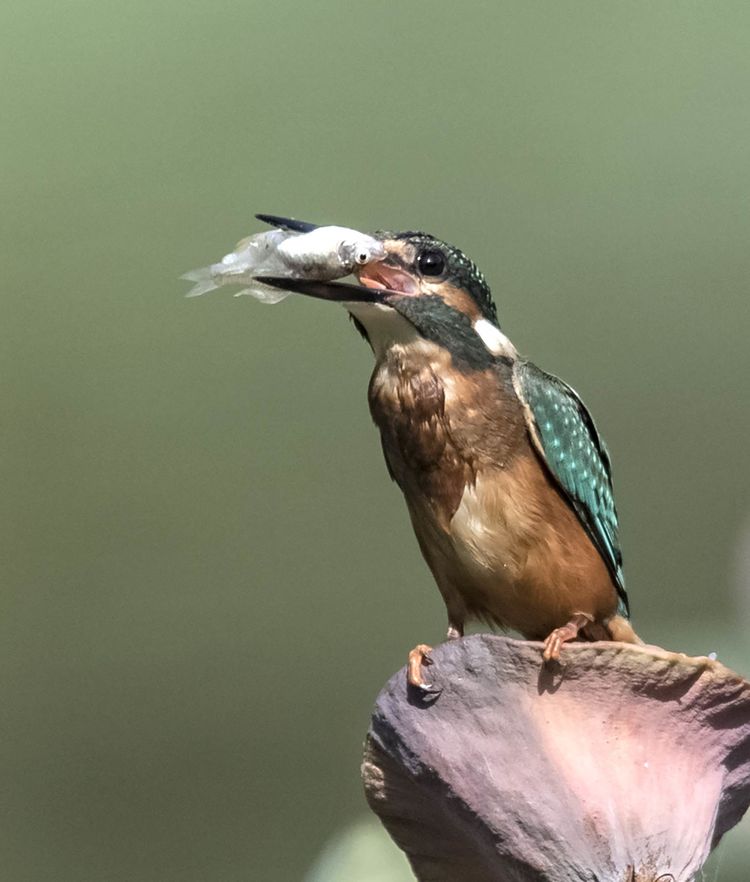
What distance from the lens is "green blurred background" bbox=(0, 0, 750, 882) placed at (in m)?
1.75

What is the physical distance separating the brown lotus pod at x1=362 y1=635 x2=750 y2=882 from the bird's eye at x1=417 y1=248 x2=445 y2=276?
453 millimetres

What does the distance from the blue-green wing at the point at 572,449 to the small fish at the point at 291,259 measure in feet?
0.78

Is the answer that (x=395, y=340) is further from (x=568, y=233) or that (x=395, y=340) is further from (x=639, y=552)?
(x=639, y=552)

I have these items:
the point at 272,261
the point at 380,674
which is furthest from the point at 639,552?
the point at 272,261

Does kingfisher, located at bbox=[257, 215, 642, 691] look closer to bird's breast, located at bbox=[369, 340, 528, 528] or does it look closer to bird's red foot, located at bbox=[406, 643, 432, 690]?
bird's breast, located at bbox=[369, 340, 528, 528]

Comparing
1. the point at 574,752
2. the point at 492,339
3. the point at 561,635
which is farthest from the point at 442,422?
the point at 574,752

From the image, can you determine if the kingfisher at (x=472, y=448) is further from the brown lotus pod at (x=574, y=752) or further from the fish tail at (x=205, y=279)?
the brown lotus pod at (x=574, y=752)

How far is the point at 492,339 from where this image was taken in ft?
4.38

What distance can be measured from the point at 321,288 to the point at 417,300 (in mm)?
120

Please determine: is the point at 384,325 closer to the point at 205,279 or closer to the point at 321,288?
the point at 321,288

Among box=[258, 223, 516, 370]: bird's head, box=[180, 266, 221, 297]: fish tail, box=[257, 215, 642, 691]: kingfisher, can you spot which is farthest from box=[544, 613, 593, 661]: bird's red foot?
box=[180, 266, 221, 297]: fish tail

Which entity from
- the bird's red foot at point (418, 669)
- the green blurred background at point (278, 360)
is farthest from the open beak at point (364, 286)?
the green blurred background at point (278, 360)

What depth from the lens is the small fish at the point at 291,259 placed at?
3.95 feet

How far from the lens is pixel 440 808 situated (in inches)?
41.1
